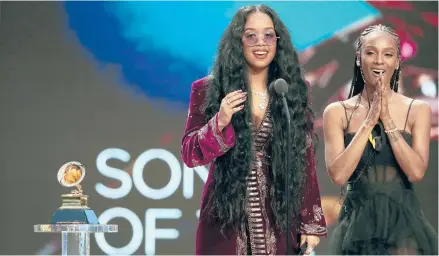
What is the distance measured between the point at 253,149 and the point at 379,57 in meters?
0.69

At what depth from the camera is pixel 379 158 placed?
3.72 meters

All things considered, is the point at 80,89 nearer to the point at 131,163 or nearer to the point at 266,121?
the point at 131,163

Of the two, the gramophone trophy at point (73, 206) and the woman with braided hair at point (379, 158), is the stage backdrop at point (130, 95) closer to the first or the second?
the woman with braided hair at point (379, 158)

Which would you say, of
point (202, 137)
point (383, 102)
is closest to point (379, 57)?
point (383, 102)

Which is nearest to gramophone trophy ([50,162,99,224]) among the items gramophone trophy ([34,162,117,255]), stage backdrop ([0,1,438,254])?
gramophone trophy ([34,162,117,255])

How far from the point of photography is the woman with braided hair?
3.63 m

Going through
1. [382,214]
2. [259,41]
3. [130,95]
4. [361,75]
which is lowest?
[382,214]

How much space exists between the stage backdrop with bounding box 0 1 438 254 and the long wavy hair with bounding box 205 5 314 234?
223 centimetres

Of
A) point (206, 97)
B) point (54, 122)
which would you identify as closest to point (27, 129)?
point (54, 122)

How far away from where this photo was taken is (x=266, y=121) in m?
3.71

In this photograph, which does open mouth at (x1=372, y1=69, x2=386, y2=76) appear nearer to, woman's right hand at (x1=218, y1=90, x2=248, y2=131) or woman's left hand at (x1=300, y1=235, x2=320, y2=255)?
woman's right hand at (x1=218, y1=90, x2=248, y2=131)

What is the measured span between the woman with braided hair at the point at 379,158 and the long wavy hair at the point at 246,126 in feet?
0.57

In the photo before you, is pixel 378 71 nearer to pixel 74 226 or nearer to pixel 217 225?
pixel 217 225

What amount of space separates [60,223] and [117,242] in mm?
2691
